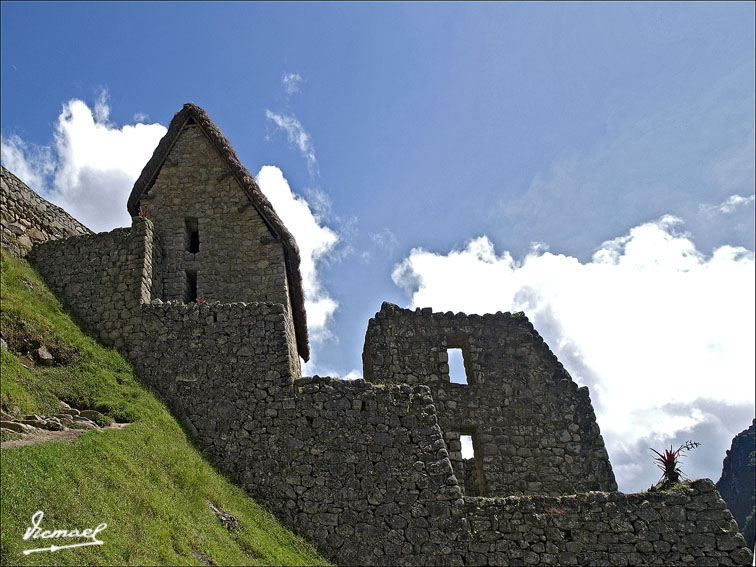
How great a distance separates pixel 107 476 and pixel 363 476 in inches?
204

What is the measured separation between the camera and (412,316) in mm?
17062

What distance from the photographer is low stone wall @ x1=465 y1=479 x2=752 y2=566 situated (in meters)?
11.4

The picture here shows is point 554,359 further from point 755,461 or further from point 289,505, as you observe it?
point 755,461

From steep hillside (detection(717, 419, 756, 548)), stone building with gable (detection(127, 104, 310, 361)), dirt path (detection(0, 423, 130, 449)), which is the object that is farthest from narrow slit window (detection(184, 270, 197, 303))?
steep hillside (detection(717, 419, 756, 548))

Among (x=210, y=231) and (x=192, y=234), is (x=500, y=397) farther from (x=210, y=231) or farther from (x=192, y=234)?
(x=192, y=234)

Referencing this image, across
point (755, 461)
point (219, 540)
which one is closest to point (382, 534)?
point (219, 540)

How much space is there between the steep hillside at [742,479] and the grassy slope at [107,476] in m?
29.4

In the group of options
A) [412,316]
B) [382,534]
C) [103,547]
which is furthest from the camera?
[412,316]

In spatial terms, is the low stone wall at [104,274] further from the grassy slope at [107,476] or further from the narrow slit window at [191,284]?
the narrow slit window at [191,284]

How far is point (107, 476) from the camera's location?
836cm

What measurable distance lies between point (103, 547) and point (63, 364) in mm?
5728

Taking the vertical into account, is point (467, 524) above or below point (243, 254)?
below

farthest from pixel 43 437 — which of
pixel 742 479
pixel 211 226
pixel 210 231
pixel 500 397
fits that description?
pixel 742 479

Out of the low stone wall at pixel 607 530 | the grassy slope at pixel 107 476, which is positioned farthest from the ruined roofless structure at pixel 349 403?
the grassy slope at pixel 107 476
